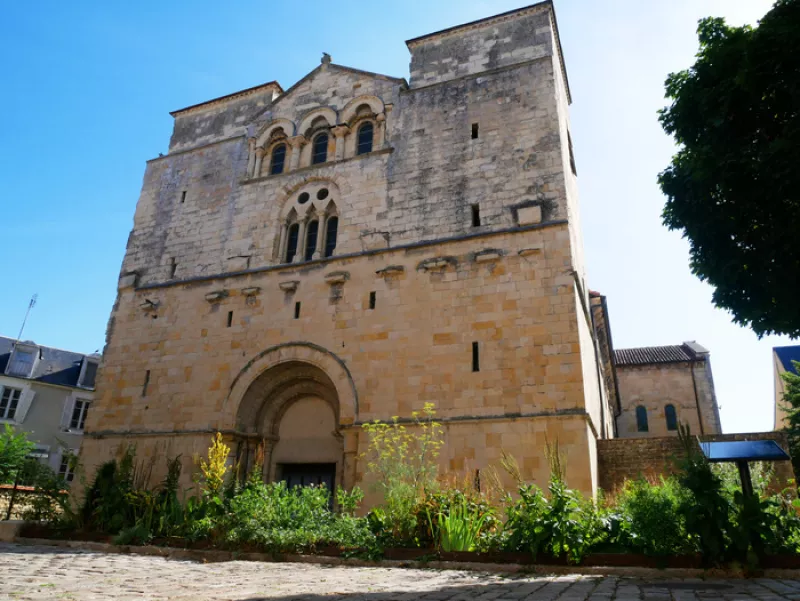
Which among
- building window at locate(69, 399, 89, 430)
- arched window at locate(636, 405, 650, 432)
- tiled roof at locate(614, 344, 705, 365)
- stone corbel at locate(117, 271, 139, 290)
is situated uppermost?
tiled roof at locate(614, 344, 705, 365)

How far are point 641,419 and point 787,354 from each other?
10036 millimetres

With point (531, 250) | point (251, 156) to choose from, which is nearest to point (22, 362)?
point (251, 156)

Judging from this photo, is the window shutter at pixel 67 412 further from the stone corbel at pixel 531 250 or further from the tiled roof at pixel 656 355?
the tiled roof at pixel 656 355

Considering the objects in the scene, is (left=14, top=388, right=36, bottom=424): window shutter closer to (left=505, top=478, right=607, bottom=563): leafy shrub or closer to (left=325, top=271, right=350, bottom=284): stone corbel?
(left=325, top=271, right=350, bottom=284): stone corbel

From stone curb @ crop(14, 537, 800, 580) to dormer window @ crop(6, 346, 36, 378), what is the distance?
17.8 meters

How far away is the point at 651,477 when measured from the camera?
34.8ft

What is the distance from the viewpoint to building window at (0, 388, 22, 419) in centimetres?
2391

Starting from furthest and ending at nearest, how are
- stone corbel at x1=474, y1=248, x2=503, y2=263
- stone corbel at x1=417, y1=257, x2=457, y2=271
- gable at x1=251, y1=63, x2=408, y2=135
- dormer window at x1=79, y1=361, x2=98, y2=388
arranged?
dormer window at x1=79, y1=361, x2=98, y2=388 < gable at x1=251, y1=63, x2=408, y2=135 < stone corbel at x1=417, y1=257, x2=457, y2=271 < stone corbel at x1=474, y1=248, x2=503, y2=263

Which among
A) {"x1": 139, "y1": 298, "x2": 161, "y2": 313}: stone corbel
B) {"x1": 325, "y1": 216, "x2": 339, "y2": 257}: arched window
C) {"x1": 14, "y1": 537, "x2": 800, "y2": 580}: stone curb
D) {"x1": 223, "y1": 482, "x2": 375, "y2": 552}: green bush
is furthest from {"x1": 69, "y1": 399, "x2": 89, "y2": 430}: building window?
{"x1": 223, "y1": 482, "x2": 375, "y2": 552}: green bush

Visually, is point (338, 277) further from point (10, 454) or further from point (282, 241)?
point (10, 454)

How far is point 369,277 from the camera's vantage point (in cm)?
1395

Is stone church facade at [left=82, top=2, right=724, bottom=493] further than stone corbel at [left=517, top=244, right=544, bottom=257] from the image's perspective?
No

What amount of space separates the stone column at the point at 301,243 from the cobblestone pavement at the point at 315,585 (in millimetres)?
9100

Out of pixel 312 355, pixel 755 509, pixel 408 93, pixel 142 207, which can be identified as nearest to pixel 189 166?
pixel 142 207
